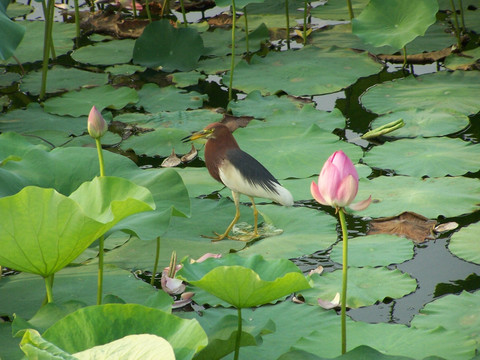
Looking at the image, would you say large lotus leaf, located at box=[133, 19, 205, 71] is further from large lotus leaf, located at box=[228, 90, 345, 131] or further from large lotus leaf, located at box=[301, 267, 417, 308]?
large lotus leaf, located at box=[301, 267, 417, 308]

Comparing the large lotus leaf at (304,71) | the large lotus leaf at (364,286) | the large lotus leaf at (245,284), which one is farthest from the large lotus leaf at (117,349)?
the large lotus leaf at (304,71)

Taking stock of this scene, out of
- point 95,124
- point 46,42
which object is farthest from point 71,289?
point 46,42

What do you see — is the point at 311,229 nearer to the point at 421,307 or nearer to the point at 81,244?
the point at 421,307

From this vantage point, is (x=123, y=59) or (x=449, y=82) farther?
(x=123, y=59)

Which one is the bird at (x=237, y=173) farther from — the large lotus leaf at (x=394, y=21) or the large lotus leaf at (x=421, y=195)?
the large lotus leaf at (x=394, y=21)

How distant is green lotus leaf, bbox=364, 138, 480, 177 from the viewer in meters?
3.66

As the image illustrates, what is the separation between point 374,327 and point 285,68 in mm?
3107

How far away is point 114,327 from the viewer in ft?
5.81

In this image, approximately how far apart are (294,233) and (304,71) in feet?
6.98

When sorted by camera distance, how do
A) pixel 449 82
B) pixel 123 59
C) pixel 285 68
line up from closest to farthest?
pixel 449 82 → pixel 285 68 → pixel 123 59

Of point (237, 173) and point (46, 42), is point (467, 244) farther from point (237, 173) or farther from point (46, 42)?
point (46, 42)

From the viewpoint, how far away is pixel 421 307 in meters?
2.69

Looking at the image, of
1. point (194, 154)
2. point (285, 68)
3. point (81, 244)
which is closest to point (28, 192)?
point (81, 244)

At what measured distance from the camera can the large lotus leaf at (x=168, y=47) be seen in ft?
17.8
